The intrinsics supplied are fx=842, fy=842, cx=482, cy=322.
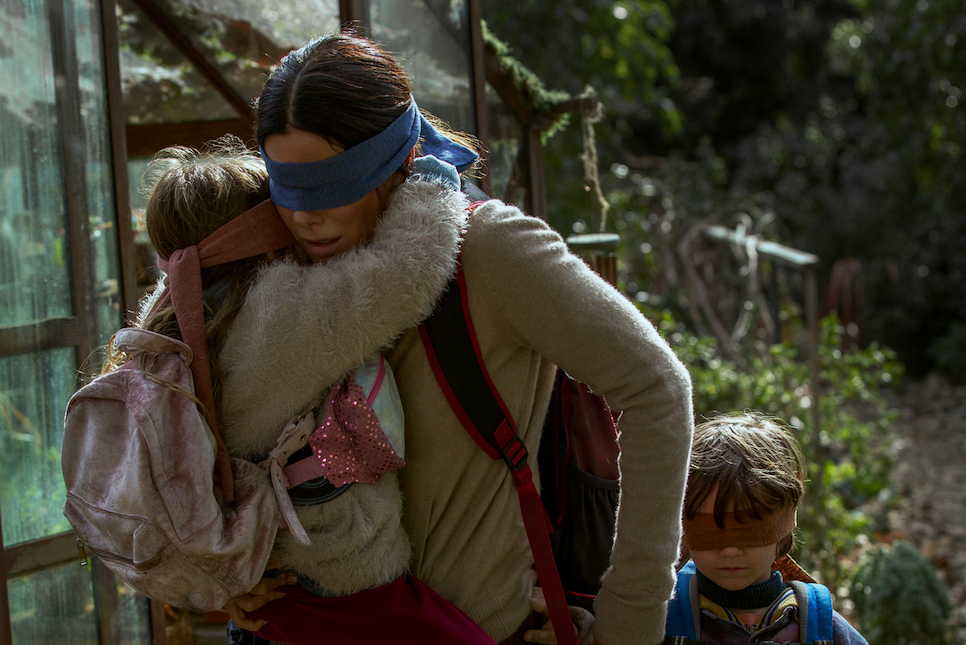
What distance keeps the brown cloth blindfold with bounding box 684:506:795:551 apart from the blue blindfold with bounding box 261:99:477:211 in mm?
891

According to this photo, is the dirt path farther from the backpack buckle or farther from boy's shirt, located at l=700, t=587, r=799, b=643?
the backpack buckle

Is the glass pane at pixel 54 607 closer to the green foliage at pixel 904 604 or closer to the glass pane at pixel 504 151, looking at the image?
the glass pane at pixel 504 151

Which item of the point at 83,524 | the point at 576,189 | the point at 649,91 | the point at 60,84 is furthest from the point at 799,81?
the point at 83,524

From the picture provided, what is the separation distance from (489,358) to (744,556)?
699mm

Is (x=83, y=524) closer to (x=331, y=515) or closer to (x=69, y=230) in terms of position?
(x=331, y=515)

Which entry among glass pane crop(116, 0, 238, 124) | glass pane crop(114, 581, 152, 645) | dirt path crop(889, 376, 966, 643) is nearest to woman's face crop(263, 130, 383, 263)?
glass pane crop(114, 581, 152, 645)

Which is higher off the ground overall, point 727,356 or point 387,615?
point 387,615

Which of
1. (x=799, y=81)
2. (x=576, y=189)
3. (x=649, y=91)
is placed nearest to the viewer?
(x=576, y=189)

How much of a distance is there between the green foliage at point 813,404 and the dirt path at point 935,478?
1.98 feet

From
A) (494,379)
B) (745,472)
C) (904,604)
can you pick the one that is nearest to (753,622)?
(745,472)

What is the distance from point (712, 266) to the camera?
20.7 ft

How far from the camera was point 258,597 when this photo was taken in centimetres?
129

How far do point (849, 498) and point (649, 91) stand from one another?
3184mm

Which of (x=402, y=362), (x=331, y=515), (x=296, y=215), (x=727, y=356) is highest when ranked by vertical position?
(x=296, y=215)
